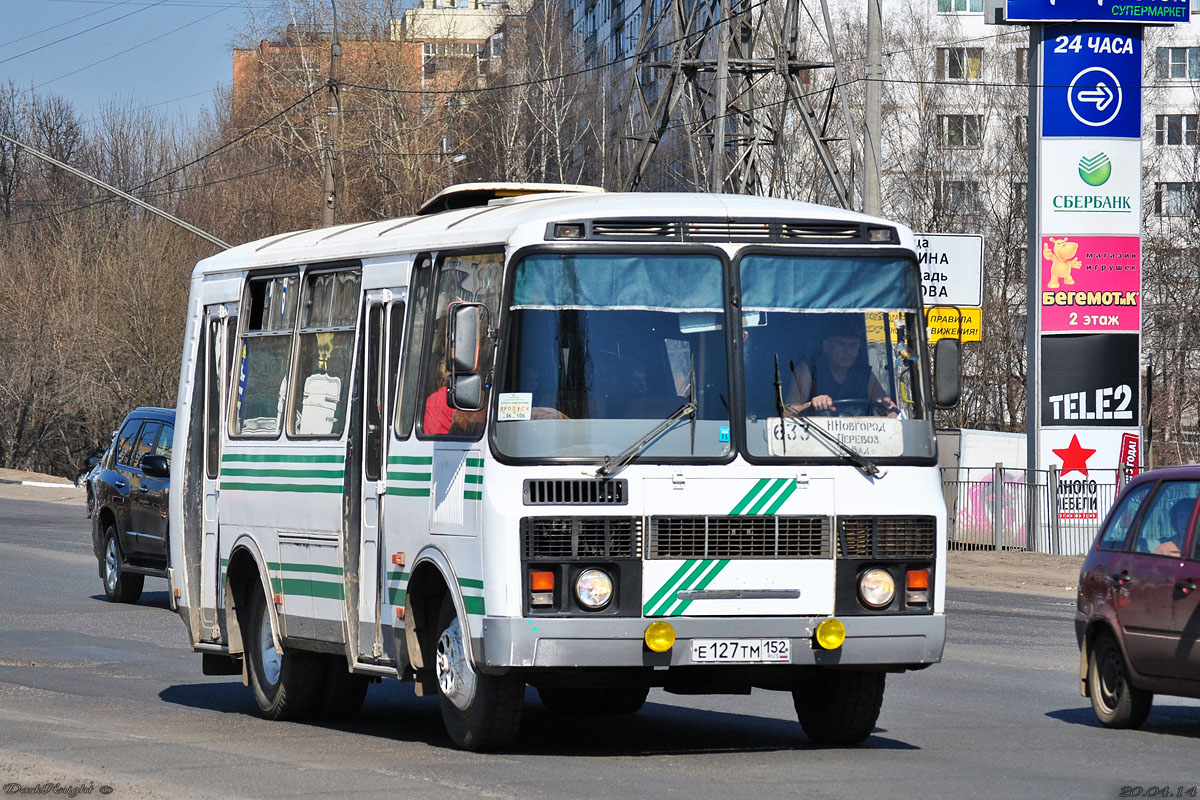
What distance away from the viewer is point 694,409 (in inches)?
368

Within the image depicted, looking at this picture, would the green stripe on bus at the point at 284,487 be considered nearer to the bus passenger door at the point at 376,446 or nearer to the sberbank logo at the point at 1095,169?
the bus passenger door at the point at 376,446

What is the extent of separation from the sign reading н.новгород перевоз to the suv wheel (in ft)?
72.1

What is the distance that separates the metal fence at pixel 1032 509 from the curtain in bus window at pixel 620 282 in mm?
21906

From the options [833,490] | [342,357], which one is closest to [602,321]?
[833,490]

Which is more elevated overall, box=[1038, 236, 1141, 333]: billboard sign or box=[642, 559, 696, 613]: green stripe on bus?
box=[1038, 236, 1141, 333]: billboard sign

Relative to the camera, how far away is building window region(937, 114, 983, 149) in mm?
65688

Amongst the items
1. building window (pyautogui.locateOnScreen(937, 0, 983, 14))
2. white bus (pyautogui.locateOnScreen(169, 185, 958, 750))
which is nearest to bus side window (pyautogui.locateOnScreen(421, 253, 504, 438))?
white bus (pyautogui.locateOnScreen(169, 185, 958, 750))

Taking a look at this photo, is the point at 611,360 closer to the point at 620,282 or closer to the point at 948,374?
the point at 620,282

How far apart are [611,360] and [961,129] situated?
58.8 m

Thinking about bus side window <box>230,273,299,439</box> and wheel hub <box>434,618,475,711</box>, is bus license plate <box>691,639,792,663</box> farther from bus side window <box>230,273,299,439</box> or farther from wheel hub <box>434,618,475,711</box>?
bus side window <box>230,273,299,439</box>

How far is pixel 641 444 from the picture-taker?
9188 millimetres

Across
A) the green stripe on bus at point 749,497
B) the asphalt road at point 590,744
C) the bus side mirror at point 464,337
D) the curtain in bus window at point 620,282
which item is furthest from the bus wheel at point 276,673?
the green stripe on bus at point 749,497

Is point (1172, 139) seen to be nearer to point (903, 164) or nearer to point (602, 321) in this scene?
point (903, 164)

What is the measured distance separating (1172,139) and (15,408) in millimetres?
46887
